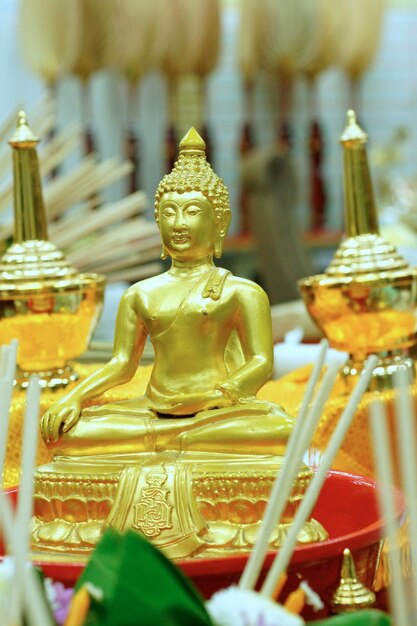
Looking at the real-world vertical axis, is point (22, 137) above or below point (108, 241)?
above

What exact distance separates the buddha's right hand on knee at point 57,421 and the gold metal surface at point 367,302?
0.35 meters

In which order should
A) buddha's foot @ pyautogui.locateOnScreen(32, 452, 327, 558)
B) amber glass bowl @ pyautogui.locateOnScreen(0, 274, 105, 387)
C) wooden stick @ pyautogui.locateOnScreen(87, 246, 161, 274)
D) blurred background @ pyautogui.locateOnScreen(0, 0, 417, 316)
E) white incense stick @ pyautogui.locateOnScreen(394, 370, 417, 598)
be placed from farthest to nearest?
blurred background @ pyautogui.locateOnScreen(0, 0, 417, 316)
wooden stick @ pyautogui.locateOnScreen(87, 246, 161, 274)
amber glass bowl @ pyautogui.locateOnScreen(0, 274, 105, 387)
buddha's foot @ pyautogui.locateOnScreen(32, 452, 327, 558)
white incense stick @ pyautogui.locateOnScreen(394, 370, 417, 598)

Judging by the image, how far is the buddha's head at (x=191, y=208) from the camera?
66 centimetres

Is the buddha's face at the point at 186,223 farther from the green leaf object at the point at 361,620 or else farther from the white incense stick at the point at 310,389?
the green leaf object at the point at 361,620

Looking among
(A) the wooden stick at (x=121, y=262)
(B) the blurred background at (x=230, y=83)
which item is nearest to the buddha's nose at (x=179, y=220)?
(A) the wooden stick at (x=121, y=262)

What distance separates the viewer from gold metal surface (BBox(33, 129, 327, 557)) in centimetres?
59

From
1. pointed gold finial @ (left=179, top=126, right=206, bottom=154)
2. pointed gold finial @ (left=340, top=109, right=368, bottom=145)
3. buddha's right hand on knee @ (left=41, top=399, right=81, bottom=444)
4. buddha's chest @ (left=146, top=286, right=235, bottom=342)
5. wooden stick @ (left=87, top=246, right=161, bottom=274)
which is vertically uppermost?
pointed gold finial @ (left=179, top=126, right=206, bottom=154)

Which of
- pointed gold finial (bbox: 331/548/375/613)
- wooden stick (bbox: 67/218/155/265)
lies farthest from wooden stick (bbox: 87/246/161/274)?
pointed gold finial (bbox: 331/548/375/613)

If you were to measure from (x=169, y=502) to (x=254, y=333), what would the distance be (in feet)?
0.39

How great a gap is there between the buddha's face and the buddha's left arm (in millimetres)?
36

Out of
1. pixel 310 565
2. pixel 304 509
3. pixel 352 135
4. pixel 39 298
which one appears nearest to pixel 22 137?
pixel 39 298

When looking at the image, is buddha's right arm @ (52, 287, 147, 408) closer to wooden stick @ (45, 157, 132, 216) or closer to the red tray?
the red tray

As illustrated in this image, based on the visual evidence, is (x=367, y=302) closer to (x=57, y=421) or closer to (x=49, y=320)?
(x=49, y=320)

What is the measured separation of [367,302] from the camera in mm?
919
